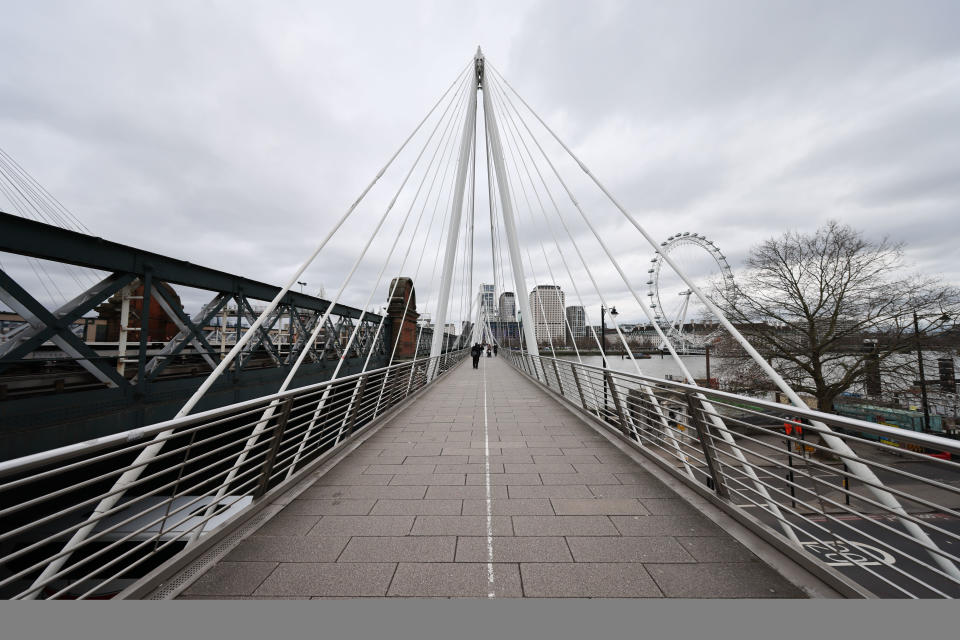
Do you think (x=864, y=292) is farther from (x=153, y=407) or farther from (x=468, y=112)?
(x=153, y=407)

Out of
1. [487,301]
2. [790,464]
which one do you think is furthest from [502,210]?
[487,301]

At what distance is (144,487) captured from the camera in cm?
850

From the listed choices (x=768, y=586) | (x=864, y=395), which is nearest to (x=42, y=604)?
(x=768, y=586)

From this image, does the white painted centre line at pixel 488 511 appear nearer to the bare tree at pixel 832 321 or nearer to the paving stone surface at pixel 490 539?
the paving stone surface at pixel 490 539

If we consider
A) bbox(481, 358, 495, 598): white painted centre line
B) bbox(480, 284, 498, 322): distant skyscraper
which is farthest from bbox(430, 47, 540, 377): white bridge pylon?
bbox(480, 284, 498, 322): distant skyscraper

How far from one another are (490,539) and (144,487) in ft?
29.3

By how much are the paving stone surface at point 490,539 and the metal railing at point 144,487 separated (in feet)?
1.69

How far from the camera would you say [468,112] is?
1590cm

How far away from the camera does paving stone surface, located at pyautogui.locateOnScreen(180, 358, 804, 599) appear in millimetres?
2729

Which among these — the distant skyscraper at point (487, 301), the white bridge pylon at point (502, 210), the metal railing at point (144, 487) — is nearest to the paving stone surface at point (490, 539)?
the metal railing at point (144, 487)

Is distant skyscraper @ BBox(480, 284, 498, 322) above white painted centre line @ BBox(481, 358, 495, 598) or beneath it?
above

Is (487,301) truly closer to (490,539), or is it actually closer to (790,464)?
(790,464)

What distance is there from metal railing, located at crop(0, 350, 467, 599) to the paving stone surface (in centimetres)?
51

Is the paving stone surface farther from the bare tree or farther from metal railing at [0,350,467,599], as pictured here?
the bare tree
